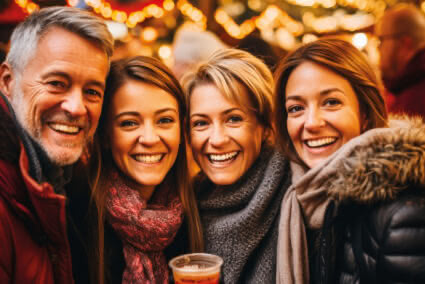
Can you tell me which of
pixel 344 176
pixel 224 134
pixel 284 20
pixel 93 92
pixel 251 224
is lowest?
pixel 251 224

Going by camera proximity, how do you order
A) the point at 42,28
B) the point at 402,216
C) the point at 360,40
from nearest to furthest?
the point at 402,216, the point at 42,28, the point at 360,40

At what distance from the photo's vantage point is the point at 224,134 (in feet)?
7.06

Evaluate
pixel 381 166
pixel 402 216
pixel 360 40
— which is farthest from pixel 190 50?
pixel 360 40

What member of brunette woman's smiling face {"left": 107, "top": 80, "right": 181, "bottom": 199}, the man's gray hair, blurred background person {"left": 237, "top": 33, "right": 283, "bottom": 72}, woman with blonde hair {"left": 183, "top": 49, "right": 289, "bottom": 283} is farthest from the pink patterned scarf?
blurred background person {"left": 237, "top": 33, "right": 283, "bottom": 72}

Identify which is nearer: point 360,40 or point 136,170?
point 136,170

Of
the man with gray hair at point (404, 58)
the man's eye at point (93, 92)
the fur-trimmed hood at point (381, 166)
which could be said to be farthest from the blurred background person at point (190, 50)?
the fur-trimmed hood at point (381, 166)

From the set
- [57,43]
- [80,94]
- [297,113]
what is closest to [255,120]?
[297,113]

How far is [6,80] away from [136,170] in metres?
0.80

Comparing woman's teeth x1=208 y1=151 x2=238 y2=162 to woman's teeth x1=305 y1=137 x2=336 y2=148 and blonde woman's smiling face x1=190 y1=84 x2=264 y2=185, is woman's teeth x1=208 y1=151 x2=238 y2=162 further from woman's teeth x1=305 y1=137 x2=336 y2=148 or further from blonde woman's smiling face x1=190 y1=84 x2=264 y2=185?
woman's teeth x1=305 y1=137 x2=336 y2=148

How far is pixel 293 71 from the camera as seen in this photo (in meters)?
1.96

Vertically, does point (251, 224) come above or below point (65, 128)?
below

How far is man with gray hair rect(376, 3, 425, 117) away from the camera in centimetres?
377

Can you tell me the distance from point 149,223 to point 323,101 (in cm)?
110

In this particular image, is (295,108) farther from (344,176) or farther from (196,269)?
(196,269)
